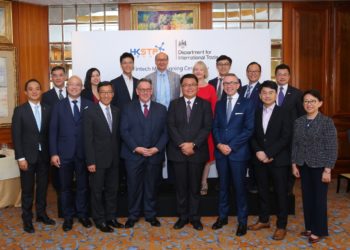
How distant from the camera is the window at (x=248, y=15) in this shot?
20.1ft

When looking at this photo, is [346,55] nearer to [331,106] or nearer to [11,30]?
[331,106]

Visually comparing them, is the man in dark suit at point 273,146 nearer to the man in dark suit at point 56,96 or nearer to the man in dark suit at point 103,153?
the man in dark suit at point 103,153

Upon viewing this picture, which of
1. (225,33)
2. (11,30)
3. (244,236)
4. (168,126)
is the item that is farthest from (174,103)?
(11,30)

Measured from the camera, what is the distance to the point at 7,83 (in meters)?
5.77

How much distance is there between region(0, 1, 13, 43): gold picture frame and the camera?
18.7ft

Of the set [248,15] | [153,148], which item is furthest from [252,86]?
[248,15]

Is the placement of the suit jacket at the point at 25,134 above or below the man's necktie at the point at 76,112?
below

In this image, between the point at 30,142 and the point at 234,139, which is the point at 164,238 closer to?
the point at 234,139

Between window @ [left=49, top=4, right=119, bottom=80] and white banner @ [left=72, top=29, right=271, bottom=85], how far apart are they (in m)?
1.22

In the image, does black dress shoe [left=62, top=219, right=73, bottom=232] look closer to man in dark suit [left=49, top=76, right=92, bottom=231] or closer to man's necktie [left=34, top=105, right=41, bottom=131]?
man in dark suit [left=49, top=76, right=92, bottom=231]

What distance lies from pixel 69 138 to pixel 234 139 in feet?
5.12

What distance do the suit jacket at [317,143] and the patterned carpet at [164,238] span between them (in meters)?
0.76

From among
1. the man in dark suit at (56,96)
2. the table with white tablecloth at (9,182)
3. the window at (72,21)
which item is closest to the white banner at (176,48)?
the man in dark suit at (56,96)

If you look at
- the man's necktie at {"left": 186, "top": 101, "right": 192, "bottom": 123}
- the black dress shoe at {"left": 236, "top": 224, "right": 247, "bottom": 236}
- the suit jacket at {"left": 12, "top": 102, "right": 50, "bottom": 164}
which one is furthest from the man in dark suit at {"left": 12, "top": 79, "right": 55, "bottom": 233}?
the black dress shoe at {"left": 236, "top": 224, "right": 247, "bottom": 236}
